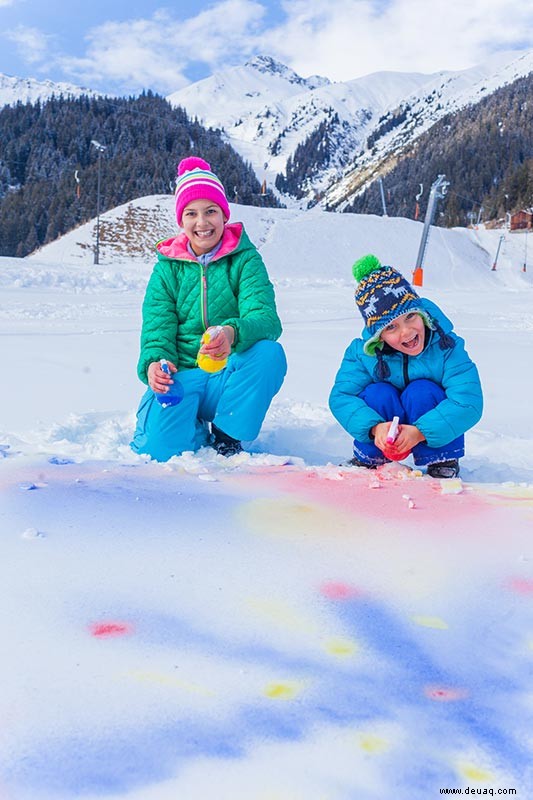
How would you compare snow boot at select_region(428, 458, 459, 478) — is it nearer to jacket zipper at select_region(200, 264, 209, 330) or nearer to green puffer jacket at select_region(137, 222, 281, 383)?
green puffer jacket at select_region(137, 222, 281, 383)

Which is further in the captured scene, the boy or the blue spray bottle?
the blue spray bottle

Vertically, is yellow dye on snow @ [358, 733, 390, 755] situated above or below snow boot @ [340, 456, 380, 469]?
above

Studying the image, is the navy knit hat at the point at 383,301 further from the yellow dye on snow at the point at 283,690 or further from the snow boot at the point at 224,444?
the yellow dye on snow at the point at 283,690

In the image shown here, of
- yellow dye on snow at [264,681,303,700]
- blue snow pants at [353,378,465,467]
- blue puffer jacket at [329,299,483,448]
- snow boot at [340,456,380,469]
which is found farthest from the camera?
snow boot at [340,456,380,469]

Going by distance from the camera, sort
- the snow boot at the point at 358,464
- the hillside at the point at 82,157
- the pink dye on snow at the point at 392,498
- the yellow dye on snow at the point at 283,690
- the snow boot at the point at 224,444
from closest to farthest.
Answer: the yellow dye on snow at the point at 283,690
the pink dye on snow at the point at 392,498
the snow boot at the point at 358,464
the snow boot at the point at 224,444
the hillside at the point at 82,157

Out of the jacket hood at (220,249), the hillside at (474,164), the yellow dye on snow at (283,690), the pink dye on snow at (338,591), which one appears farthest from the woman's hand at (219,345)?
the hillside at (474,164)

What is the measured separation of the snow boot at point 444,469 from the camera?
2.46 metres

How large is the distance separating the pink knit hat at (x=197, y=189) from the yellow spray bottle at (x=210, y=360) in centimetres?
61

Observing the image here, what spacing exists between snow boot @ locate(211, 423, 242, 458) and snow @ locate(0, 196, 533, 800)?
0.57 ft

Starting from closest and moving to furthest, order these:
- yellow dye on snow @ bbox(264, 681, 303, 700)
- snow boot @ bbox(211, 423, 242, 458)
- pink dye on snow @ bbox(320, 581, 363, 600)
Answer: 1. yellow dye on snow @ bbox(264, 681, 303, 700)
2. pink dye on snow @ bbox(320, 581, 363, 600)
3. snow boot @ bbox(211, 423, 242, 458)

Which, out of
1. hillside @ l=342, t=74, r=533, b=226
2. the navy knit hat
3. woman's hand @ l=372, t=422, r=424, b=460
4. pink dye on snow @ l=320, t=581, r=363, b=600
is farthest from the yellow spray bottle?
hillside @ l=342, t=74, r=533, b=226

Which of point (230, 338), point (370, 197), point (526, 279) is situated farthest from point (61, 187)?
point (230, 338)

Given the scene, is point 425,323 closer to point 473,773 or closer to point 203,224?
point 203,224

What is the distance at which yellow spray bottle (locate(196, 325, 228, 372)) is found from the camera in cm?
244
